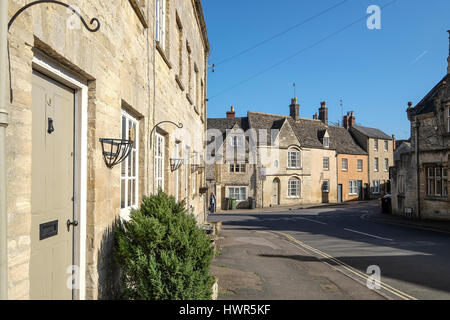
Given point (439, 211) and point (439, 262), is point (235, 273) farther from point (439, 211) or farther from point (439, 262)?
point (439, 211)

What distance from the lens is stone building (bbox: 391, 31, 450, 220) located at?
766 inches

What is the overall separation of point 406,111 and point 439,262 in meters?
15.4

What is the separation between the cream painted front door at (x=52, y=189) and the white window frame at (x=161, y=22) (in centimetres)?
412

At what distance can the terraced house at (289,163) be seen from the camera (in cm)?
3497

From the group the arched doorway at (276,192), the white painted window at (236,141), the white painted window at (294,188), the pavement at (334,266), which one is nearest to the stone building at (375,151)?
the white painted window at (294,188)

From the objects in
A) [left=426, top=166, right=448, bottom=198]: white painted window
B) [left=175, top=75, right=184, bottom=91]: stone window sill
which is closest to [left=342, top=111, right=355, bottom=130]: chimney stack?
[left=426, top=166, right=448, bottom=198]: white painted window

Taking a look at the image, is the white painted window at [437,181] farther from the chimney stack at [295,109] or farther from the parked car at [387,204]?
the chimney stack at [295,109]

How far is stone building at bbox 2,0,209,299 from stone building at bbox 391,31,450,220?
19.4 metres

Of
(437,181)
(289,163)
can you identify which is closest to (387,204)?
(437,181)

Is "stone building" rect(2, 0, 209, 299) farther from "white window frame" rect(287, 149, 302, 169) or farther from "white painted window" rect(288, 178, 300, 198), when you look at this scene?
"white painted window" rect(288, 178, 300, 198)

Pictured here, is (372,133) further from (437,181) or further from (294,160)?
(437,181)

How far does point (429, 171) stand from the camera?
20844 millimetres

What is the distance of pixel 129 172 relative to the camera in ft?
18.5

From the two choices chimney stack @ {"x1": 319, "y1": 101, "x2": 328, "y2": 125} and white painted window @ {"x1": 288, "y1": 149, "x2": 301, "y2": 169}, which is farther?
chimney stack @ {"x1": 319, "y1": 101, "x2": 328, "y2": 125}
